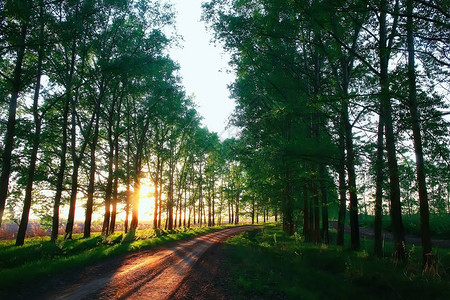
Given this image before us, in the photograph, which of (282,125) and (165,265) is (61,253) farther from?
(282,125)

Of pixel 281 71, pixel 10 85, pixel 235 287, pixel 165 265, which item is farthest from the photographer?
pixel 281 71

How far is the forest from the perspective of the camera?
307 inches

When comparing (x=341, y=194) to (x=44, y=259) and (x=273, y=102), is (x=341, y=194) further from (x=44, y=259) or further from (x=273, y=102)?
(x=44, y=259)

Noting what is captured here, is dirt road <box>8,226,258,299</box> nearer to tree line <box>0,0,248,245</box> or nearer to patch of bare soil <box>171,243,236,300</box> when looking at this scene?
patch of bare soil <box>171,243,236,300</box>

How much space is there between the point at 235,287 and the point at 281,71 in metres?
12.6

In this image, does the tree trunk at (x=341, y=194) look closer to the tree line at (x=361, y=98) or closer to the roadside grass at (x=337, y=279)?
the tree line at (x=361, y=98)

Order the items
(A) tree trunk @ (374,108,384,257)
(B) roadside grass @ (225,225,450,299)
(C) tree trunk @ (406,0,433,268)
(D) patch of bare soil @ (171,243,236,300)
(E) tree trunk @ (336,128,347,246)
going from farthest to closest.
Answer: (E) tree trunk @ (336,128,347,246) < (A) tree trunk @ (374,108,384,257) < (C) tree trunk @ (406,0,433,268) < (D) patch of bare soil @ (171,243,236,300) < (B) roadside grass @ (225,225,450,299)

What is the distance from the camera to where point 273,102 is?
17.5m

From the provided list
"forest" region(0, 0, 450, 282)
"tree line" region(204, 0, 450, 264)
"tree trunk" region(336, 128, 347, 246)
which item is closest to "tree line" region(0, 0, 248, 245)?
"forest" region(0, 0, 450, 282)

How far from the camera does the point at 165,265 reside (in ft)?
30.8

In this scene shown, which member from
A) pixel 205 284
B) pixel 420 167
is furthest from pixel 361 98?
A: pixel 205 284

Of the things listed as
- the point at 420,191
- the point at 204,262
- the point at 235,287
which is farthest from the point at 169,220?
the point at 420,191

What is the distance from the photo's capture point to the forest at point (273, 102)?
25.6 feet

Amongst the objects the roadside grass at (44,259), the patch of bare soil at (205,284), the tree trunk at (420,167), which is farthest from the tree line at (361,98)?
the roadside grass at (44,259)
